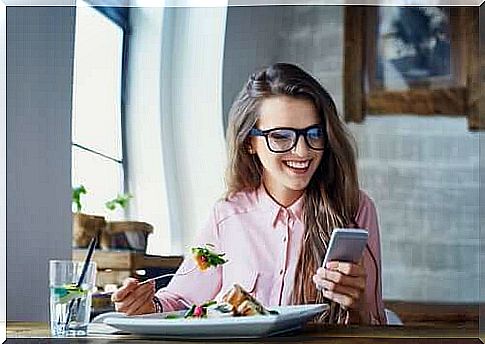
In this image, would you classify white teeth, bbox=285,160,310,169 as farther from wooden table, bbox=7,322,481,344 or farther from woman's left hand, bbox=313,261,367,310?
wooden table, bbox=7,322,481,344

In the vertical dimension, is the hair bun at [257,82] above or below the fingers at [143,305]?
above

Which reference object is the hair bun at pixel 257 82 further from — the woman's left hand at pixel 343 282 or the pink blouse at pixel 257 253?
the woman's left hand at pixel 343 282

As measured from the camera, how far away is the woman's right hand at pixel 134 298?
124 inches

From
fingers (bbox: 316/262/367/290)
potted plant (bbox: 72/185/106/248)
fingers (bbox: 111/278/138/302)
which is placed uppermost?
potted plant (bbox: 72/185/106/248)

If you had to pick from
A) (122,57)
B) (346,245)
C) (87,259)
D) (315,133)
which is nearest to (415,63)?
(315,133)

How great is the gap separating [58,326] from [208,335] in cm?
38

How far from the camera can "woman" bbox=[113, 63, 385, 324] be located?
10.4 feet

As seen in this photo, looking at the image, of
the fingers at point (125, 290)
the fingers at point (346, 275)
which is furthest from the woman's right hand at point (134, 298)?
the fingers at point (346, 275)

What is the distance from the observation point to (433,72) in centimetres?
320

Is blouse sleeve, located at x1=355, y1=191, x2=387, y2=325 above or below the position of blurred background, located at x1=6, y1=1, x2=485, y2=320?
below

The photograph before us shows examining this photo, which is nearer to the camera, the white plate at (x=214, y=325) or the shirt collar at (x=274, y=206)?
the white plate at (x=214, y=325)

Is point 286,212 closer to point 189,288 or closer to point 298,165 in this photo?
point 298,165

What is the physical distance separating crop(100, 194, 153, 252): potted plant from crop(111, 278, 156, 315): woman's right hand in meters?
0.09

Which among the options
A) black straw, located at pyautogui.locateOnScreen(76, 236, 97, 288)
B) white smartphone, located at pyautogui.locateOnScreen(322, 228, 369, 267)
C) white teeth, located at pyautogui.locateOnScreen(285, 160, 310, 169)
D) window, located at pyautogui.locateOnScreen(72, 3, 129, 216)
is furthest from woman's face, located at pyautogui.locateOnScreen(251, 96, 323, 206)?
black straw, located at pyautogui.locateOnScreen(76, 236, 97, 288)
